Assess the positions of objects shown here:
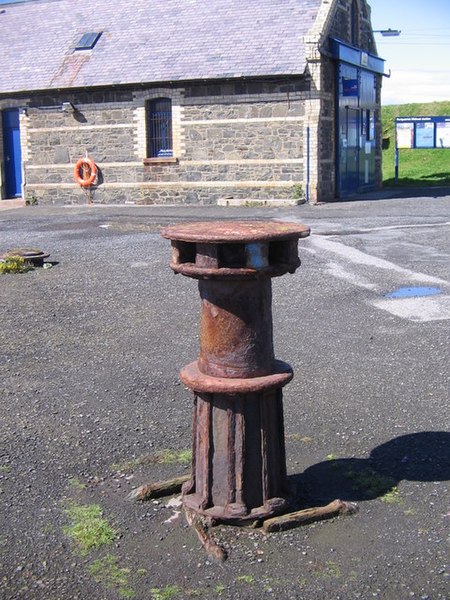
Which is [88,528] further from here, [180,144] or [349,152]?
[349,152]

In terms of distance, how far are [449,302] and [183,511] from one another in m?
5.54

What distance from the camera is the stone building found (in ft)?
72.4

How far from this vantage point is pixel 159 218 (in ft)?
63.3

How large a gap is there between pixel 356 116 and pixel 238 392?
2298 centimetres

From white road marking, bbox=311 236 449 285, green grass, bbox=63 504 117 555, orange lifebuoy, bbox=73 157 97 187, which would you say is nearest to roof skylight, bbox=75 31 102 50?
orange lifebuoy, bbox=73 157 97 187

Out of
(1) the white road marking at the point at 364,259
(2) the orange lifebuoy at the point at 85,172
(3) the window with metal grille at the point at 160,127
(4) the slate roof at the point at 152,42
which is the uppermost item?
(4) the slate roof at the point at 152,42

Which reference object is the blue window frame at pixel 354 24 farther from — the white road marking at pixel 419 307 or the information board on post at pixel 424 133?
the white road marking at pixel 419 307

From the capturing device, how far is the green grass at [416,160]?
102 feet

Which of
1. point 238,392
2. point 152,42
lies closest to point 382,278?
point 238,392

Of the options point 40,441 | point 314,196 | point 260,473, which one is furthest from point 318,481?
point 314,196

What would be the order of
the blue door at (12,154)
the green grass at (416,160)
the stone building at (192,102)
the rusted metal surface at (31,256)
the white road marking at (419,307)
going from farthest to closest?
the green grass at (416,160) → the blue door at (12,154) → the stone building at (192,102) → the rusted metal surface at (31,256) → the white road marking at (419,307)

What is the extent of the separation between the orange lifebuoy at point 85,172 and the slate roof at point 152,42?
2274 millimetres

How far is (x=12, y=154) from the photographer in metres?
26.5

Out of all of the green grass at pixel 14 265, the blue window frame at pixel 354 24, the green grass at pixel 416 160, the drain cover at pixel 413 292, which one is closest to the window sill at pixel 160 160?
the blue window frame at pixel 354 24
